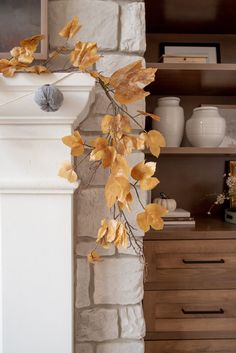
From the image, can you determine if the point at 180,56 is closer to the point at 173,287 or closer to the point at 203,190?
the point at 203,190

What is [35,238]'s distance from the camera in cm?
94

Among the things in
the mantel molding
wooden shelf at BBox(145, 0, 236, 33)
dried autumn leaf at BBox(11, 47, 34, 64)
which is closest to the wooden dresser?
the mantel molding

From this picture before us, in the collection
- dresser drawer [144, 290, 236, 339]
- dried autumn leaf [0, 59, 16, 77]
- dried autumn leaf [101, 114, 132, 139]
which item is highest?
dried autumn leaf [0, 59, 16, 77]

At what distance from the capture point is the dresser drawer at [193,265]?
132 centimetres

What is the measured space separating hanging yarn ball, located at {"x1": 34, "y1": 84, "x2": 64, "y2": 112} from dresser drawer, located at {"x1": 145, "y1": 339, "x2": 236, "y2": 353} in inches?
40.0

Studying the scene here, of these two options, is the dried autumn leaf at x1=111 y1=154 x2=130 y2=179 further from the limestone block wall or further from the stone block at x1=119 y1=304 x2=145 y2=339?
the stone block at x1=119 y1=304 x2=145 y2=339

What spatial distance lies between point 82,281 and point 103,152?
445 mm

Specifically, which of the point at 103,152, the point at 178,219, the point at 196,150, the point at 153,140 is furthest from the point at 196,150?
the point at 103,152

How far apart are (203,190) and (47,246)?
105 centimetres

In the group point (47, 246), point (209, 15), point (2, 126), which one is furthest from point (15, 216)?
point (209, 15)

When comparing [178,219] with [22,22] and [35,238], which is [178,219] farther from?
[22,22]

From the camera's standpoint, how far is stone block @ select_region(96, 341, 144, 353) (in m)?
1.05

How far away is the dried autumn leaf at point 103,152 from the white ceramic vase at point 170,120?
0.69m

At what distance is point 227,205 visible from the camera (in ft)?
5.56
